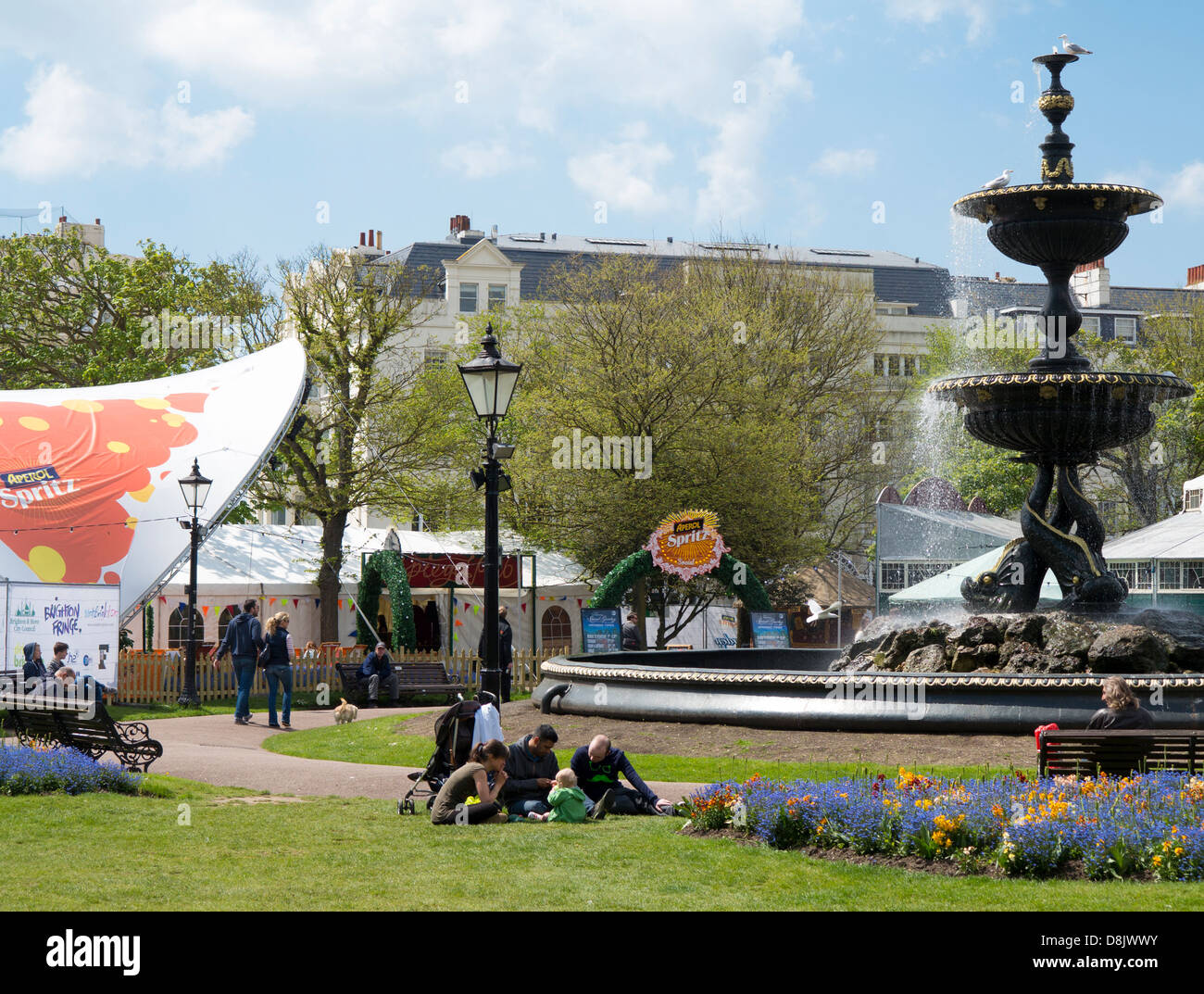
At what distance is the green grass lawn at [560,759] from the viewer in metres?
13.6

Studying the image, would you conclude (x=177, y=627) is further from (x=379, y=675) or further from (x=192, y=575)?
(x=379, y=675)

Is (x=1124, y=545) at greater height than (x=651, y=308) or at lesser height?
lesser

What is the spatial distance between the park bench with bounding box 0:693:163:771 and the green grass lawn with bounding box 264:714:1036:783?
3.09 m

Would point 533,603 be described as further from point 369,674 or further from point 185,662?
point 185,662

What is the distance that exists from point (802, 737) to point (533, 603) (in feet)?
56.8

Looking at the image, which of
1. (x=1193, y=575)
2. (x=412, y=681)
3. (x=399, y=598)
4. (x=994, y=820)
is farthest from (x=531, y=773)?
(x=1193, y=575)

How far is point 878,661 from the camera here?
705 inches

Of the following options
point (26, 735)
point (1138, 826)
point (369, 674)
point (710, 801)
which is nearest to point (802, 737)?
point (710, 801)

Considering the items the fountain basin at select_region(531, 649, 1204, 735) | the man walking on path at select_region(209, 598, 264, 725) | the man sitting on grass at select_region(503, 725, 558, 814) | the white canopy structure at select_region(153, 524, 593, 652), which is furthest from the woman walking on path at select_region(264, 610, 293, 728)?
the man sitting on grass at select_region(503, 725, 558, 814)

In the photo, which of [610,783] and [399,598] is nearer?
[610,783]

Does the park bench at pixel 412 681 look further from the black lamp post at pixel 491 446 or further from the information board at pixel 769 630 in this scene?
the black lamp post at pixel 491 446

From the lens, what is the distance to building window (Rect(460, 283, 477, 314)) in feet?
207

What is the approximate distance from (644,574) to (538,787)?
18528mm

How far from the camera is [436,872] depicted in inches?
354
